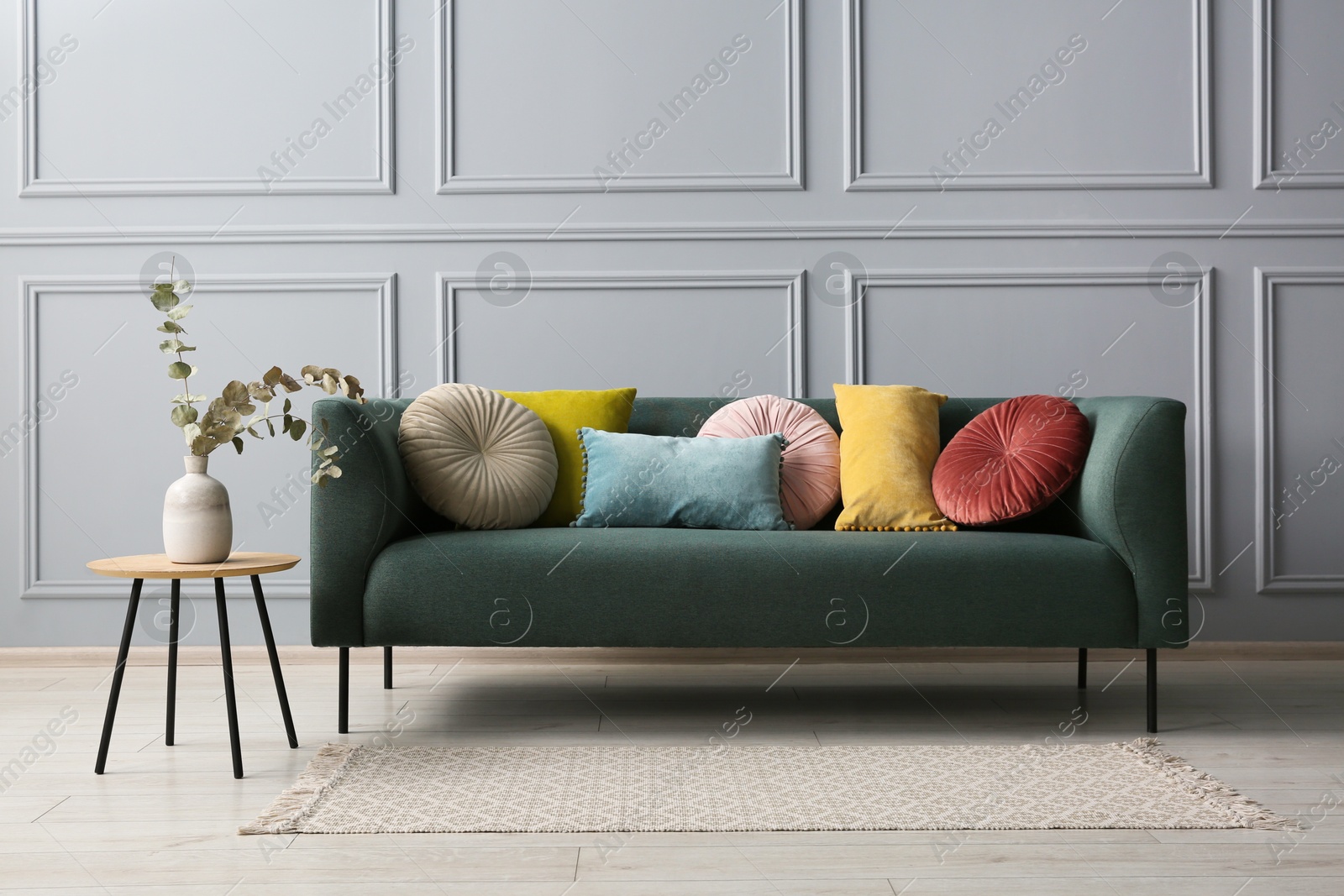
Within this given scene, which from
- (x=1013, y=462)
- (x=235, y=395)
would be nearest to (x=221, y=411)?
(x=235, y=395)

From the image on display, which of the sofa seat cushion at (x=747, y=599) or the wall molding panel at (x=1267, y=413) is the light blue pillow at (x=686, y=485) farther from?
the wall molding panel at (x=1267, y=413)

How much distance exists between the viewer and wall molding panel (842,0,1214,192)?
3.08 m

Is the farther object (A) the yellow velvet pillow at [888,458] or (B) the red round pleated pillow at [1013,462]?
(A) the yellow velvet pillow at [888,458]

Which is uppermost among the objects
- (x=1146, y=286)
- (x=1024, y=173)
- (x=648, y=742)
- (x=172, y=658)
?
(x=1024, y=173)

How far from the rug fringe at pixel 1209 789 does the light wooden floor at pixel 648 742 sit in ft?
0.14

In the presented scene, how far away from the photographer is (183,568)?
1920mm

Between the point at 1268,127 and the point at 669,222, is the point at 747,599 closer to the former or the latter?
the point at 669,222

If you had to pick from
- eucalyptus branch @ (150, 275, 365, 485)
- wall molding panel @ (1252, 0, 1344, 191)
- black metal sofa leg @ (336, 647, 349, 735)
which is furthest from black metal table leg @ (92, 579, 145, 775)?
wall molding panel @ (1252, 0, 1344, 191)

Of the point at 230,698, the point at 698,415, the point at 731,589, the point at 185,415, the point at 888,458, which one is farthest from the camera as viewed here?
the point at 698,415

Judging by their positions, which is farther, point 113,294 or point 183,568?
point 113,294

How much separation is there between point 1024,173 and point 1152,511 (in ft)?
4.48

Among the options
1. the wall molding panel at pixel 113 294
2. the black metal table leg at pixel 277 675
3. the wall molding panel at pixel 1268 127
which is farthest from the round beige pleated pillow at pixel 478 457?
the wall molding panel at pixel 1268 127

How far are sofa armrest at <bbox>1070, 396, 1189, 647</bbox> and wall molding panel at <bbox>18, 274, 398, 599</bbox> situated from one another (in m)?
2.05

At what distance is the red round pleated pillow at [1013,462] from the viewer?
2314mm
